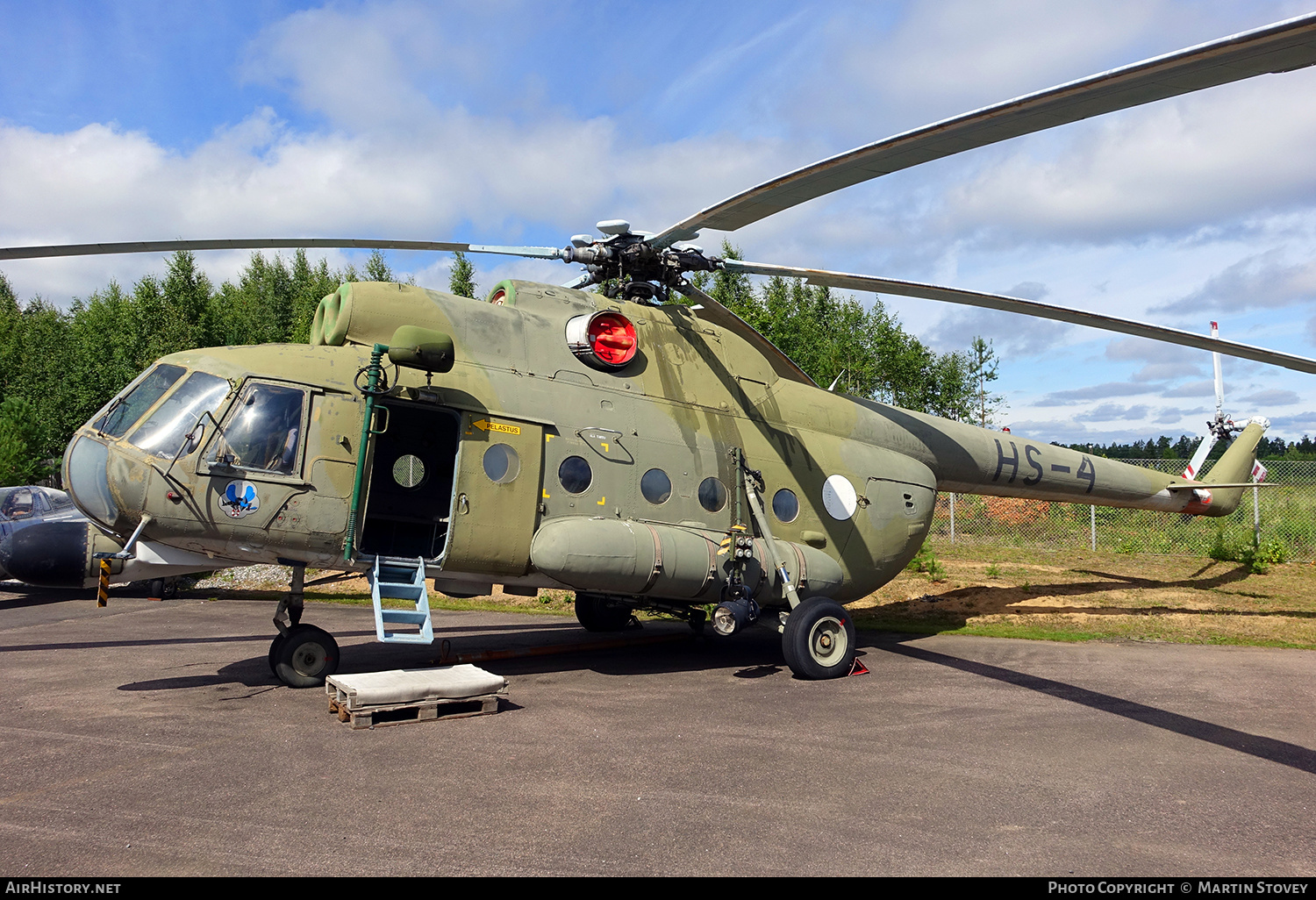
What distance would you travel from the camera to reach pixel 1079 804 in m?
5.48

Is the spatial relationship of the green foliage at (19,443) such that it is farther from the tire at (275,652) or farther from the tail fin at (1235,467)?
the tail fin at (1235,467)

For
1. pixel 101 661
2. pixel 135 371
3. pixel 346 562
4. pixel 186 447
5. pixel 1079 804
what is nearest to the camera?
pixel 1079 804

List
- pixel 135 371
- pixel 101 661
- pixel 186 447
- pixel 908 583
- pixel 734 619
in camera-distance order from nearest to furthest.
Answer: pixel 186 447 < pixel 734 619 < pixel 101 661 < pixel 908 583 < pixel 135 371

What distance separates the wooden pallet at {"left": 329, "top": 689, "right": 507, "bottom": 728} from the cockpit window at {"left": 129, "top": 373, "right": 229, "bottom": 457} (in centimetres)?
280

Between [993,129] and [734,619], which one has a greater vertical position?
[993,129]

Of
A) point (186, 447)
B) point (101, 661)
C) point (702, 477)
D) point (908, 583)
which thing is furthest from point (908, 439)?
point (101, 661)

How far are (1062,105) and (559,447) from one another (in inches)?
225

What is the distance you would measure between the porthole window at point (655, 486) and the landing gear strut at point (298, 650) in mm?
3701

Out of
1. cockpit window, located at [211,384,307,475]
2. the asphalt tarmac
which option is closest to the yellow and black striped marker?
the asphalt tarmac

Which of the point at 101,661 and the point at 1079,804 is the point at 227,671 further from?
the point at 1079,804

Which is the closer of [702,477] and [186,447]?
[186,447]

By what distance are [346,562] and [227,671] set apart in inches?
92.7

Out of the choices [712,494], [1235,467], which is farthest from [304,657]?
[1235,467]

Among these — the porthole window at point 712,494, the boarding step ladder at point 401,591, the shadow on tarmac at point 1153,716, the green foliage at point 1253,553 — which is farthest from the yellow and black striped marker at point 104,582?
the green foliage at point 1253,553
